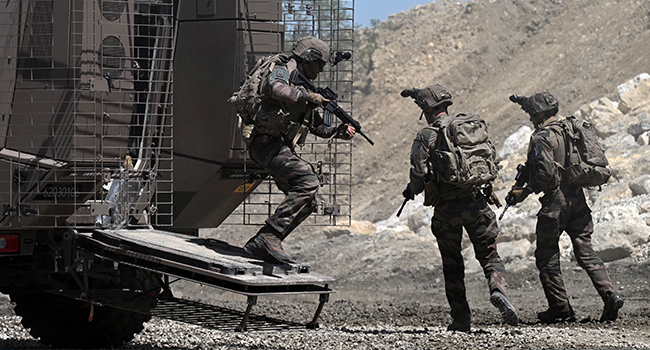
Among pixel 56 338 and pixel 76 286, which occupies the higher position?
pixel 76 286

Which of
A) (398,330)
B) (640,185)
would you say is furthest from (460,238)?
(640,185)

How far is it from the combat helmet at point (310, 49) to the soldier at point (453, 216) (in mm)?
1435

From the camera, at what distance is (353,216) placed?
27.3m

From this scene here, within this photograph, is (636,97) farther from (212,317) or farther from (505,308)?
(212,317)

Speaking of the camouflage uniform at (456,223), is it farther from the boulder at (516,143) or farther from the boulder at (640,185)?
the boulder at (516,143)

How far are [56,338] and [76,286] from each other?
0.71 metres

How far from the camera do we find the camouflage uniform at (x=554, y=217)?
28.9ft

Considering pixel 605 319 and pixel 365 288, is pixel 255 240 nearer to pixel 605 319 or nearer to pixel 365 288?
pixel 605 319

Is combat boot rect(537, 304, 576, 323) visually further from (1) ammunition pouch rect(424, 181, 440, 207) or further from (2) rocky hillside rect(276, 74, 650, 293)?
(2) rocky hillside rect(276, 74, 650, 293)

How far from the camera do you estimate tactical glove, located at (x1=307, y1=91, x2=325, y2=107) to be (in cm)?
641

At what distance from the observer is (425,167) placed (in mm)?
7605

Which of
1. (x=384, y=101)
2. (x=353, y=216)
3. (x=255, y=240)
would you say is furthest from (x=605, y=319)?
(x=384, y=101)

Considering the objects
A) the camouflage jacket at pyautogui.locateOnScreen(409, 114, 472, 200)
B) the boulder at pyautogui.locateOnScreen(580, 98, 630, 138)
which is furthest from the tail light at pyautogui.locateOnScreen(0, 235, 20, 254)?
the boulder at pyautogui.locateOnScreen(580, 98, 630, 138)

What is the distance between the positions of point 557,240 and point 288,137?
12.0ft
